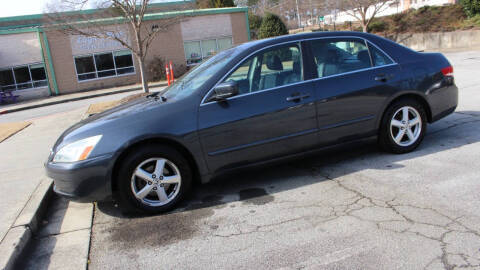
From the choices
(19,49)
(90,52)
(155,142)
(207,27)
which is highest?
(207,27)

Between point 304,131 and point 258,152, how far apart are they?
59cm

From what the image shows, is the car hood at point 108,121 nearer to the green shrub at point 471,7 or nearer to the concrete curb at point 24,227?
the concrete curb at point 24,227

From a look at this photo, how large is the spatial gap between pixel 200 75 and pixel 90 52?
24.4 meters

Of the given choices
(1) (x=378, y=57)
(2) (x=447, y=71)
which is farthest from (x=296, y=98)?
(2) (x=447, y=71)

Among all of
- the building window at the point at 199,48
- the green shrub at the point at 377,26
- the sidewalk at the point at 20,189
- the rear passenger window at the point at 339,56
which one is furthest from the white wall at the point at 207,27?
the rear passenger window at the point at 339,56

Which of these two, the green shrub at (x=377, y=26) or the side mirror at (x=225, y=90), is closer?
the side mirror at (x=225, y=90)

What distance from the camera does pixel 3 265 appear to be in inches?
127

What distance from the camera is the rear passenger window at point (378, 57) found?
4996 mm

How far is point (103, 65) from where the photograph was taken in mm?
27281

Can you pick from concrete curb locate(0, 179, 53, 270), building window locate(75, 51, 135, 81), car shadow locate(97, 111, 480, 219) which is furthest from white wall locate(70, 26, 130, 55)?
car shadow locate(97, 111, 480, 219)

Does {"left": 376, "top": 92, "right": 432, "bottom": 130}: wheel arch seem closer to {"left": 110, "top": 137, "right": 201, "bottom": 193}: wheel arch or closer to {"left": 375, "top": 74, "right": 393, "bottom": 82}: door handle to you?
{"left": 375, "top": 74, "right": 393, "bottom": 82}: door handle

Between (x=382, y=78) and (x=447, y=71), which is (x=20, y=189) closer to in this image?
(x=382, y=78)

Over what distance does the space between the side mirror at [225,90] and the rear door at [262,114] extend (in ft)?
0.18

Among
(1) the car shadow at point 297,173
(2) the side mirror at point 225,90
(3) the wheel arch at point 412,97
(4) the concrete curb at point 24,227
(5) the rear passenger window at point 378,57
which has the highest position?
(5) the rear passenger window at point 378,57
